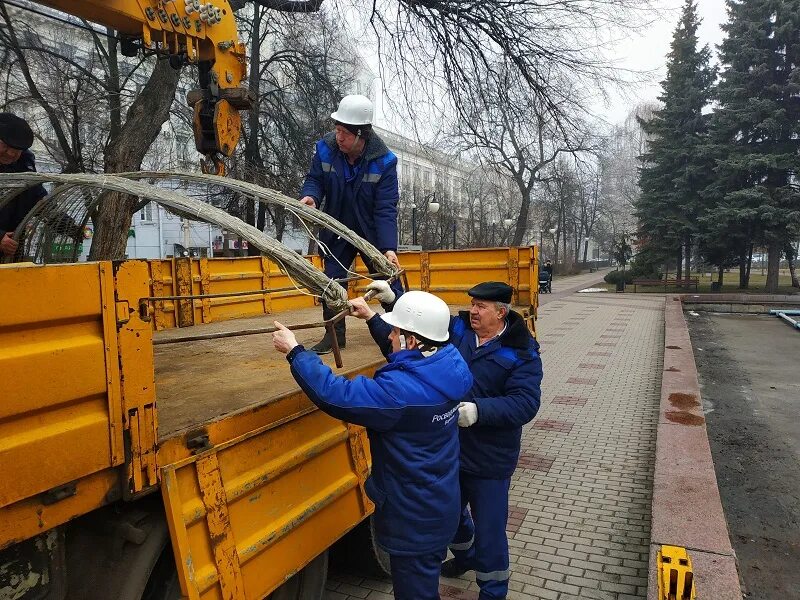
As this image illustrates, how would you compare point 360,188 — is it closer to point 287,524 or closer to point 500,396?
point 500,396

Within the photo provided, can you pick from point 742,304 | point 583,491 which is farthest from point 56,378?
point 742,304

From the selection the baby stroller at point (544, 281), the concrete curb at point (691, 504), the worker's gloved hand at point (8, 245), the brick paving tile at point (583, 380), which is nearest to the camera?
the concrete curb at point (691, 504)

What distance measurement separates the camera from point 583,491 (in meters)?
5.06

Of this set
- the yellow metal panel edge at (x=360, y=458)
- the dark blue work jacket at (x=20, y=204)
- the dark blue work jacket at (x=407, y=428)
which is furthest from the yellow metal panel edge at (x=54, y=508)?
the dark blue work jacket at (x=20, y=204)

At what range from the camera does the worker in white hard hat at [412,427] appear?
242 cm

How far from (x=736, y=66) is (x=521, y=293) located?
26670 millimetres

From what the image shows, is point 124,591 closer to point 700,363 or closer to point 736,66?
point 700,363

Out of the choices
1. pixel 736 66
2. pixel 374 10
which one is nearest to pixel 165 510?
pixel 374 10

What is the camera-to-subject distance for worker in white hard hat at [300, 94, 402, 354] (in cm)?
409

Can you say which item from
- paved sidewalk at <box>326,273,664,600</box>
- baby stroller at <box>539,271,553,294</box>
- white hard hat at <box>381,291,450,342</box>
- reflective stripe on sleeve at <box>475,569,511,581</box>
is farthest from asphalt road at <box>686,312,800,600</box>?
baby stroller at <box>539,271,553,294</box>

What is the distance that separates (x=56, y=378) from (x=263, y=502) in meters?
1.05

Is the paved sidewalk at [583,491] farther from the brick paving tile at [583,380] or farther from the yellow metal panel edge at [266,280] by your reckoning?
the yellow metal panel edge at [266,280]

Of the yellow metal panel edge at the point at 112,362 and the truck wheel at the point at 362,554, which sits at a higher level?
the yellow metal panel edge at the point at 112,362

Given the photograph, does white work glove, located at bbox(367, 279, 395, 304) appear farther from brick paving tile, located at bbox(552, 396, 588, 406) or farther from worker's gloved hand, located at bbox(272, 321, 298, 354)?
brick paving tile, located at bbox(552, 396, 588, 406)
